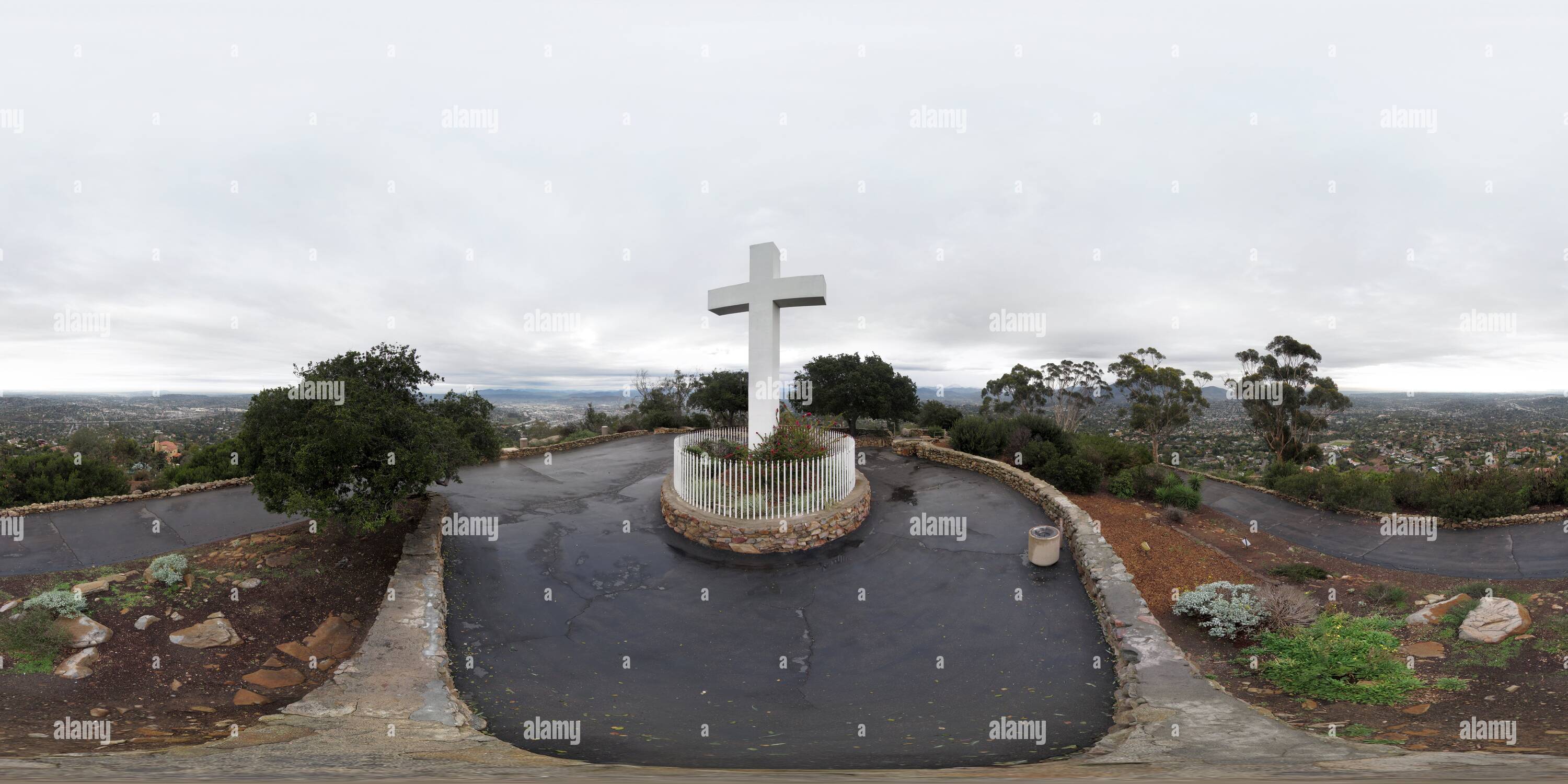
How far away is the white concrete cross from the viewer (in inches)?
432

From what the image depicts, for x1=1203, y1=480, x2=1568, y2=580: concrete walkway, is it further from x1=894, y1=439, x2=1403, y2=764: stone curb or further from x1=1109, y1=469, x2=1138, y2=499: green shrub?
x1=894, y1=439, x2=1403, y2=764: stone curb

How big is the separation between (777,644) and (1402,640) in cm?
591

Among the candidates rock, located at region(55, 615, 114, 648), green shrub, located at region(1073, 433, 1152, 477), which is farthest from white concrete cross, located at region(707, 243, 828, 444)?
rock, located at region(55, 615, 114, 648)

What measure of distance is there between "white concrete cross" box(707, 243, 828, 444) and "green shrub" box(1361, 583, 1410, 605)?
28.5 feet

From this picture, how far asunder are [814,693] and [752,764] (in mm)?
1594

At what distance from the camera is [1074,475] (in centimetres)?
1131

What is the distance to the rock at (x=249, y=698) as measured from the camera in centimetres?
442

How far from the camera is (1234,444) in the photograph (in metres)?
22.1

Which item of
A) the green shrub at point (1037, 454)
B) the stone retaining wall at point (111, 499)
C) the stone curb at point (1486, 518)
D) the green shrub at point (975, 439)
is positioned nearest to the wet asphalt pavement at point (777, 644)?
the green shrub at point (1037, 454)

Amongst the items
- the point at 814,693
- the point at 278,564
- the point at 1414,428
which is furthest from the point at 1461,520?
the point at 1414,428

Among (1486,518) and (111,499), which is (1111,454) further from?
(111,499)

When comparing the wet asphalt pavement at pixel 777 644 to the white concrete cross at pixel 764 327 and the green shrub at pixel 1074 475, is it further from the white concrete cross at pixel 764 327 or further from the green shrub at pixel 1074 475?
the white concrete cross at pixel 764 327

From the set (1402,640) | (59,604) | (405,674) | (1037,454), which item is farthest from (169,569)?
(1037,454)

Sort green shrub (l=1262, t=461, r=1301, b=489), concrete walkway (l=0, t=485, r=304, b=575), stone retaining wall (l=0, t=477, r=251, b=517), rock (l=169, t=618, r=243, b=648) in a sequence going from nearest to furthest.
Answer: rock (l=169, t=618, r=243, b=648), concrete walkway (l=0, t=485, r=304, b=575), stone retaining wall (l=0, t=477, r=251, b=517), green shrub (l=1262, t=461, r=1301, b=489)
